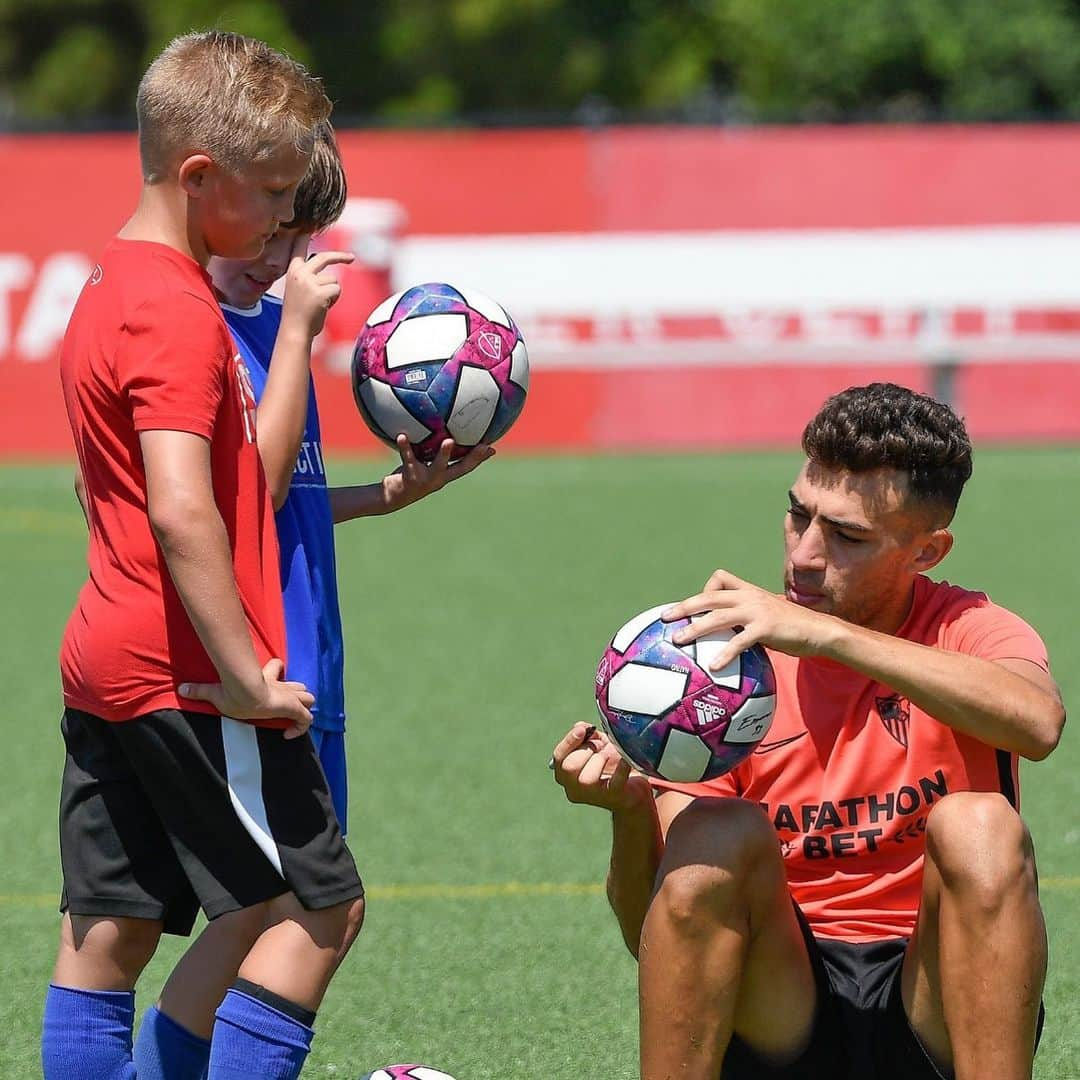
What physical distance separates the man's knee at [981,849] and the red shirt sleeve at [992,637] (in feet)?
1.09

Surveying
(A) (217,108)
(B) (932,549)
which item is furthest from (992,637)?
(A) (217,108)

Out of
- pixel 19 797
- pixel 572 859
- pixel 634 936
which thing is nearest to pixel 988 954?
pixel 634 936

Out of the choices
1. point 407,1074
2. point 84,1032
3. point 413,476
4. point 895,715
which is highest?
point 413,476

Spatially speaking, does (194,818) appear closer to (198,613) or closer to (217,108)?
(198,613)

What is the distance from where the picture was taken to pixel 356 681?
311 inches

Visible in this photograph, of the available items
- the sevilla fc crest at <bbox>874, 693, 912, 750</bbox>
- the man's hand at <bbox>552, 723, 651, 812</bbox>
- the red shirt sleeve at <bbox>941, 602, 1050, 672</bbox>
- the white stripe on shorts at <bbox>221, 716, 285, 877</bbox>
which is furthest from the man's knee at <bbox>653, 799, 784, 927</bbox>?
the white stripe on shorts at <bbox>221, 716, 285, 877</bbox>

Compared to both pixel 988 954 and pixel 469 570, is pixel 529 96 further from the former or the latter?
pixel 988 954

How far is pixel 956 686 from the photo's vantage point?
3293 mm

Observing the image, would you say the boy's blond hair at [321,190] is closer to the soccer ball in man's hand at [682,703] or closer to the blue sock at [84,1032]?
the soccer ball in man's hand at [682,703]

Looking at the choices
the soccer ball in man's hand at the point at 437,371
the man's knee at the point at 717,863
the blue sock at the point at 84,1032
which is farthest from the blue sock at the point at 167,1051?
the soccer ball in man's hand at the point at 437,371

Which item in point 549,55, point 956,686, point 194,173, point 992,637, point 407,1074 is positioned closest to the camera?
point 194,173

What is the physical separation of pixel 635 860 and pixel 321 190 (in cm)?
132

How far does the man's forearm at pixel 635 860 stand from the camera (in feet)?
11.3

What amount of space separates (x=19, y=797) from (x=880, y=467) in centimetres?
365
